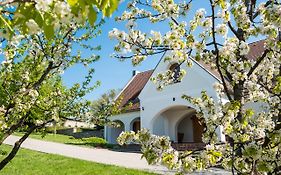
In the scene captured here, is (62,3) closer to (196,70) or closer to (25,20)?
(25,20)

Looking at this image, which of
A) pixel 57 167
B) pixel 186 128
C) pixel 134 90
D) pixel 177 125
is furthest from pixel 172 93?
pixel 57 167

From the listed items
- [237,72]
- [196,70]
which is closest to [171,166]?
[237,72]

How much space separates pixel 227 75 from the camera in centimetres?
395

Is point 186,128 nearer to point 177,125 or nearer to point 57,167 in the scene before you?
point 177,125

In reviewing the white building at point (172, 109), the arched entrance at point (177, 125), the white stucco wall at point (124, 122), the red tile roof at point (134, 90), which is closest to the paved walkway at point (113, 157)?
the white building at point (172, 109)

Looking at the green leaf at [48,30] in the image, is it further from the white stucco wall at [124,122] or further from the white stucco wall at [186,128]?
the white stucco wall at [124,122]

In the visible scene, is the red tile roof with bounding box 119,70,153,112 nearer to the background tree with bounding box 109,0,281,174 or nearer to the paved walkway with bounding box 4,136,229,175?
the paved walkway with bounding box 4,136,229,175

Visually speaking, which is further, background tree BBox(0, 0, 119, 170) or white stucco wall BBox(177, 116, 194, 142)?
white stucco wall BBox(177, 116, 194, 142)

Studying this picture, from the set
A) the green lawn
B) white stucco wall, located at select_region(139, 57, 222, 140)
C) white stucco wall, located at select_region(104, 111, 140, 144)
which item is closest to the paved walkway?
the green lawn

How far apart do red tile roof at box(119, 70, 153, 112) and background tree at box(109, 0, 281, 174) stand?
1921cm

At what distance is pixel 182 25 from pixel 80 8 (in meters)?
2.81

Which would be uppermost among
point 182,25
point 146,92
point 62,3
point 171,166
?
point 146,92

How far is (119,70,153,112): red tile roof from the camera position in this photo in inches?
986

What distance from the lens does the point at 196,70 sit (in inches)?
758
